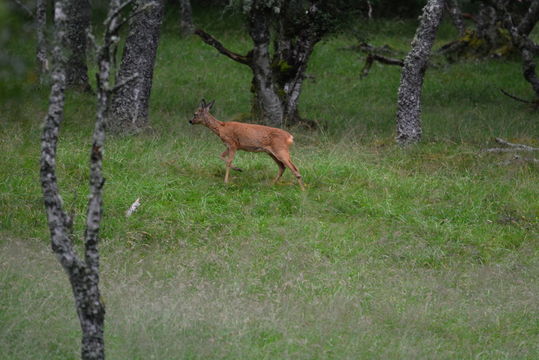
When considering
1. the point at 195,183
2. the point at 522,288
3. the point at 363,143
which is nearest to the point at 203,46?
the point at 363,143

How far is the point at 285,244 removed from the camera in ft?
30.9

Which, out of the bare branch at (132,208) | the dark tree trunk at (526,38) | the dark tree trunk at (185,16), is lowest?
the dark tree trunk at (185,16)

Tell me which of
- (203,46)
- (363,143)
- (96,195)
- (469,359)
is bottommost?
(203,46)

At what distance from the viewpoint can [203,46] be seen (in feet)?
81.5

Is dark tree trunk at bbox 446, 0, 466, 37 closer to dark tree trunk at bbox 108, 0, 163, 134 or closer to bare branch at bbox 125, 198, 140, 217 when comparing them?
dark tree trunk at bbox 108, 0, 163, 134

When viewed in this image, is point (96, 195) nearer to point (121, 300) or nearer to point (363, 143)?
point (121, 300)

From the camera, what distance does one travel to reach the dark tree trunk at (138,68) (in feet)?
47.4

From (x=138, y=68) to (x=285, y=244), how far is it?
6345mm

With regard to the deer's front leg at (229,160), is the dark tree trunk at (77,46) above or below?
below

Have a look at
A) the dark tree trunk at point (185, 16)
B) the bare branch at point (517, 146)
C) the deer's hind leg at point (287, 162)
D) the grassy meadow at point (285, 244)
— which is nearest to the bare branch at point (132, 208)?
the grassy meadow at point (285, 244)

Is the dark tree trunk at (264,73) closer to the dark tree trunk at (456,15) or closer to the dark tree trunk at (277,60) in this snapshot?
the dark tree trunk at (277,60)

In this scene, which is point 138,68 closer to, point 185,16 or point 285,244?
point 285,244

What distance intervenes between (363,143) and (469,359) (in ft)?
25.8

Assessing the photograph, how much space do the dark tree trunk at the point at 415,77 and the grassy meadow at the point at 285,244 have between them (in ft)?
1.58
